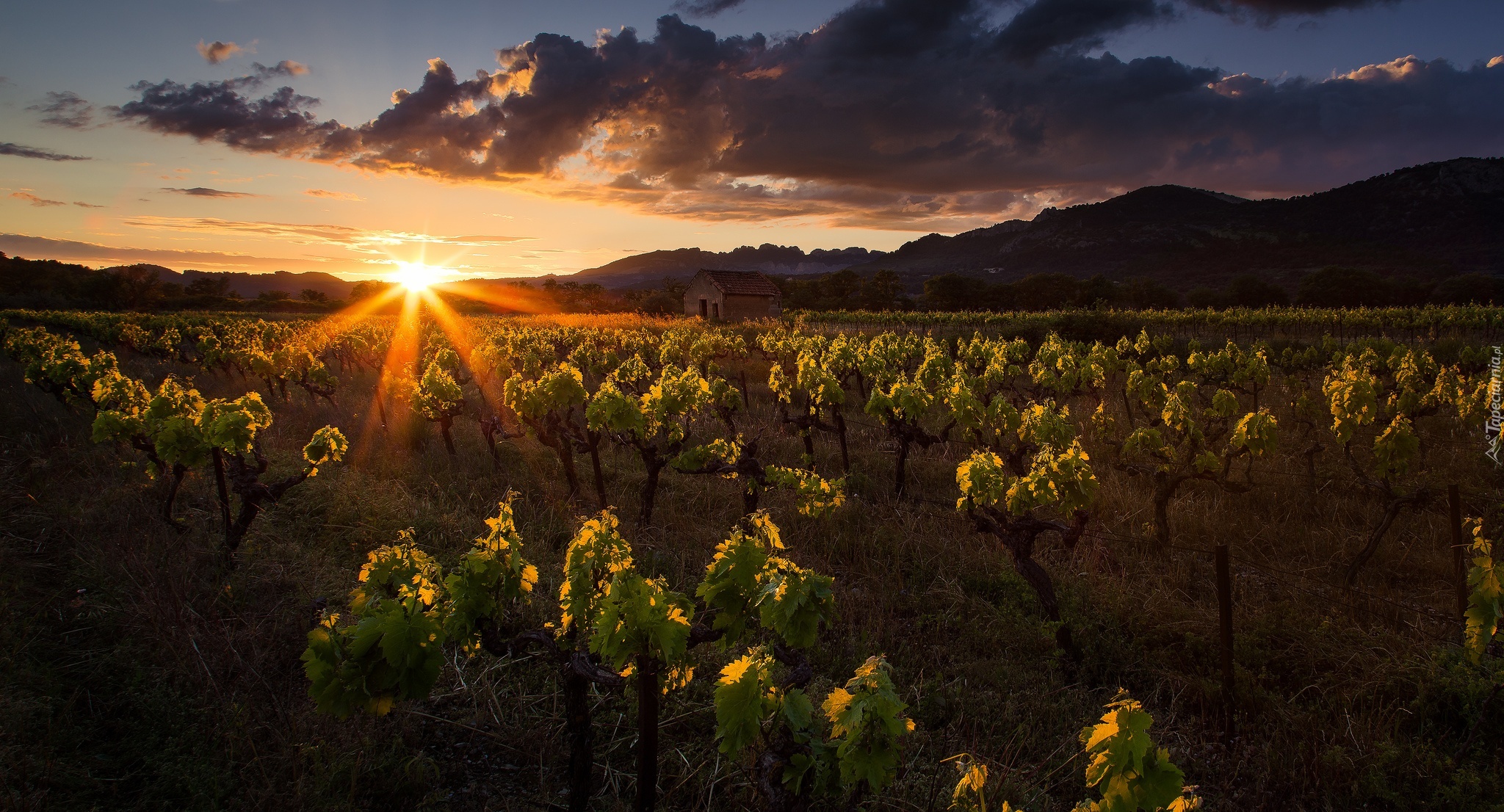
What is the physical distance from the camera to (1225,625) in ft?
14.5

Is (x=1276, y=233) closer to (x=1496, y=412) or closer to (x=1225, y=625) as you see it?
(x=1496, y=412)

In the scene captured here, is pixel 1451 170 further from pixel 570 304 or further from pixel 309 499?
pixel 309 499

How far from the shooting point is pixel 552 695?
182 inches

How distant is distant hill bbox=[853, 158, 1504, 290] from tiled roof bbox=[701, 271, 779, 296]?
71.9 meters

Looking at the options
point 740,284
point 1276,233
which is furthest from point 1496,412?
point 1276,233

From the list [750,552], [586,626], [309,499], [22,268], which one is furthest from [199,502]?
[22,268]

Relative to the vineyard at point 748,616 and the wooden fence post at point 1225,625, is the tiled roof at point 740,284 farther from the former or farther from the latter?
the wooden fence post at point 1225,625

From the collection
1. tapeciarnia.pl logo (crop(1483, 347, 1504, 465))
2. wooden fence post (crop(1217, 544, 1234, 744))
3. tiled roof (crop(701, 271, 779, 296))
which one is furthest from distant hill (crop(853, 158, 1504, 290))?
wooden fence post (crop(1217, 544, 1234, 744))

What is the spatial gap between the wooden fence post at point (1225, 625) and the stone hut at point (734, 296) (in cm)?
4152

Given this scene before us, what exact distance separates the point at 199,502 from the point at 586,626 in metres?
7.27

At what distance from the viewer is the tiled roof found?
4731 centimetres

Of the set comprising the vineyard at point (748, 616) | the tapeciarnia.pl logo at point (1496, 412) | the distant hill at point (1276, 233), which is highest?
the distant hill at point (1276, 233)

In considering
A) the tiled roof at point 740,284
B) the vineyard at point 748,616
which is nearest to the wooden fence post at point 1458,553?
the vineyard at point 748,616

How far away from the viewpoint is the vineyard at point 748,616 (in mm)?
3240
